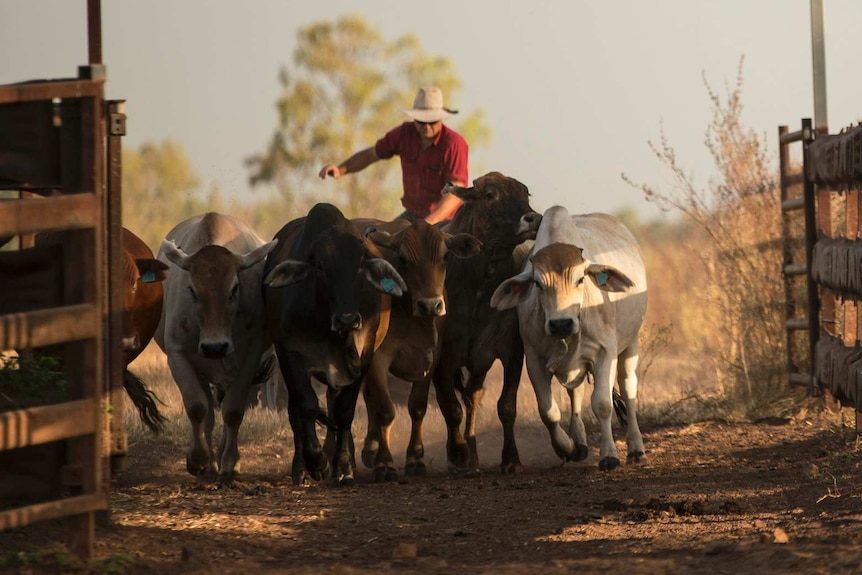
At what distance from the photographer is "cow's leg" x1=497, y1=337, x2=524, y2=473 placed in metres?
10.5

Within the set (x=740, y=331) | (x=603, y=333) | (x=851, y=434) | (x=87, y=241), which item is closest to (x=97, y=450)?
(x=87, y=241)

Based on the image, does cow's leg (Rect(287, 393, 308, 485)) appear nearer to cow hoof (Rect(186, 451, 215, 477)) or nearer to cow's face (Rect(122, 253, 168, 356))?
cow hoof (Rect(186, 451, 215, 477))

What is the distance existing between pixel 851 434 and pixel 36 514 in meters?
6.66

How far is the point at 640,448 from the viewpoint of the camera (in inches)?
422

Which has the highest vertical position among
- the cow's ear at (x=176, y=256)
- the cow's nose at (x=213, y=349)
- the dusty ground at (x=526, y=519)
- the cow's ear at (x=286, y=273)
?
the cow's ear at (x=176, y=256)

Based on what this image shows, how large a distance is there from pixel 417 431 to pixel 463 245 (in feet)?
4.31

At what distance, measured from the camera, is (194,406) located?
10.3 meters

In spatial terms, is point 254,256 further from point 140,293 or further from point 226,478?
point 226,478

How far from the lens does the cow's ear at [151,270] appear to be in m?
10.3

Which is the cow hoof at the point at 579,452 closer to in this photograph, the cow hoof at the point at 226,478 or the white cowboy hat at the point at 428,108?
the cow hoof at the point at 226,478

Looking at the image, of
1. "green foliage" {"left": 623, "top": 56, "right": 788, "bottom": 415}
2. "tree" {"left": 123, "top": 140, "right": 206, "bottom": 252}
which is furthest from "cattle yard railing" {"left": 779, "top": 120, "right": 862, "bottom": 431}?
"tree" {"left": 123, "top": 140, "right": 206, "bottom": 252}

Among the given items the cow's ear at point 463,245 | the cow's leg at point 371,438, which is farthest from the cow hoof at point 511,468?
the cow's ear at point 463,245

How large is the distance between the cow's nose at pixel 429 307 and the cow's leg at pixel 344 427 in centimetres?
59

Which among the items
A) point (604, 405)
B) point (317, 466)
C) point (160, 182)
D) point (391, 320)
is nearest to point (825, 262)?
point (604, 405)
